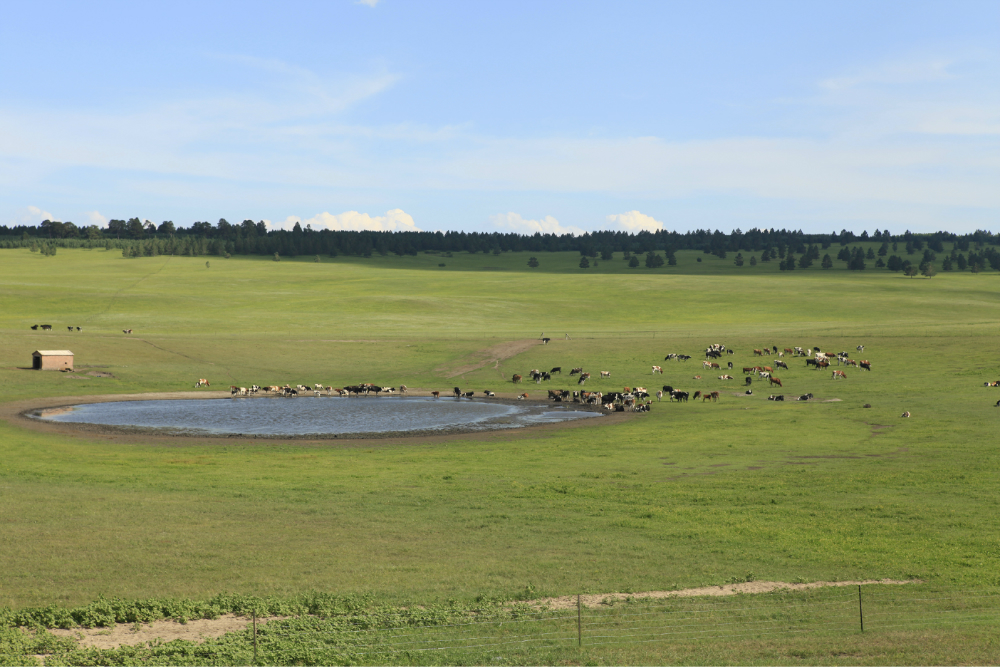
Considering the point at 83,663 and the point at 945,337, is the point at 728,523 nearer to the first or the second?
the point at 83,663

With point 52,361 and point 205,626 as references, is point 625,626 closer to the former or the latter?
point 205,626

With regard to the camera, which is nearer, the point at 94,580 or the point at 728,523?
the point at 94,580

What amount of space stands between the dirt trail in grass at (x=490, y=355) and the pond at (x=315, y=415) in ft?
45.2

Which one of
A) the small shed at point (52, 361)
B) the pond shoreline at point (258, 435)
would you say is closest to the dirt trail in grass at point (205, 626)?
the pond shoreline at point (258, 435)

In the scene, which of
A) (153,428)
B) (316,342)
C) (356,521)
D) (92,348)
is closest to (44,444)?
(153,428)

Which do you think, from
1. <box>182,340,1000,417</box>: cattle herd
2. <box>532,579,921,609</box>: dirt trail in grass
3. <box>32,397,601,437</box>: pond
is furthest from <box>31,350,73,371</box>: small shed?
<box>532,579,921,609</box>: dirt trail in grass

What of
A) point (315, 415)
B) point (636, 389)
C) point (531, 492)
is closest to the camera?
point (531, 492)

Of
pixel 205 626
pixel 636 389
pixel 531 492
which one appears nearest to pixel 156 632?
pixel 205 626

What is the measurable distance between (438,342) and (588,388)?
27.0m

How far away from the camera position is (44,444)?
43.1 m

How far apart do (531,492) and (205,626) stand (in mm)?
16434

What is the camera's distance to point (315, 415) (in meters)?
56.2

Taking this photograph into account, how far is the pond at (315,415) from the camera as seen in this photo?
49.9 metres

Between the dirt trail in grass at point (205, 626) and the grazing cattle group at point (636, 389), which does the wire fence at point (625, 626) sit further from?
the grazing cattle group at point (636, 389)
